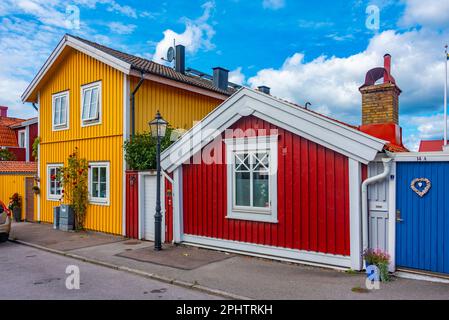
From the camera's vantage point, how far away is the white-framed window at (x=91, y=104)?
1302 centimetres

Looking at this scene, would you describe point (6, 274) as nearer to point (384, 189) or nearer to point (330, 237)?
point (330, 237)

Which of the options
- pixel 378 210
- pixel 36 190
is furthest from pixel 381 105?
pixel 36 190

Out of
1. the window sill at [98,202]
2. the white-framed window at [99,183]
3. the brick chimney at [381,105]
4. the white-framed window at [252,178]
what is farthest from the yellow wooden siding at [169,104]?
the brick chimney at [381,105]

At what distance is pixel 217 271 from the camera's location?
24.5ft

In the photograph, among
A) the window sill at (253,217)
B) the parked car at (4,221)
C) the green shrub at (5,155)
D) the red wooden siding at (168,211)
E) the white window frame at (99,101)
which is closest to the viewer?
the window sill at (253,217)

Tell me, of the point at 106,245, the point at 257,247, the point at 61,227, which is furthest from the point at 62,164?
the point at 257,247

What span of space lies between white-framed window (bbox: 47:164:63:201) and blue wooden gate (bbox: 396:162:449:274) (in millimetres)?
12374

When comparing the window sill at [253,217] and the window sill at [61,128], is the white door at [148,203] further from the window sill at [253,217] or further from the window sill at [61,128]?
the window sill at [61,128]

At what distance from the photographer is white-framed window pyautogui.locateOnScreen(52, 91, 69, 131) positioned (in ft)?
47.3

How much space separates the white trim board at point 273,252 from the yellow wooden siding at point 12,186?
9927mm

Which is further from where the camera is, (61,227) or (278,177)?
(61,227)

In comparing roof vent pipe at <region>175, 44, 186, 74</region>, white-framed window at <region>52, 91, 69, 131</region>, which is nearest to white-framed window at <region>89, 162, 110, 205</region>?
white-framed window at <region>52, 91, 69, 131</region>

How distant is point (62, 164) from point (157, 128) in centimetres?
695

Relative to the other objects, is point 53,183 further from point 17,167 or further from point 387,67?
point 387,67
